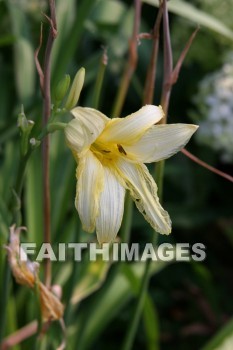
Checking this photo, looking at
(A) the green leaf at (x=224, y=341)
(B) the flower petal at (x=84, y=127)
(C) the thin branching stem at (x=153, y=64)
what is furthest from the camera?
(A) the green leaf at (x=224, y=341)

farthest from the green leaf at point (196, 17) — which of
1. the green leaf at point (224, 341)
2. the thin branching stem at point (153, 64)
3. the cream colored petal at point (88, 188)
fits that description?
the cream colored petal at point (88, 188)

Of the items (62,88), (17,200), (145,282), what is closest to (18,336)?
(145,282)

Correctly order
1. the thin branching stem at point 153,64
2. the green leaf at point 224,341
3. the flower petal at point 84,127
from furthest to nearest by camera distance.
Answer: the green leaf at point 224,341 < the thin branching stem at point 153,64 < the flower petal at point 84,127

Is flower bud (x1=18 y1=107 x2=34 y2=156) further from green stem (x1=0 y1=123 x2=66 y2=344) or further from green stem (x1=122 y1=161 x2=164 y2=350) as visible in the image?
green stem (x1=122 y1=161 x2=164 y2=350)

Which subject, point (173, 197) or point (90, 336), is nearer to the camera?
point (90, 336)

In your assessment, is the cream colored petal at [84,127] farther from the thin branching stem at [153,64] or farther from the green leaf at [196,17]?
the green leaf at [196,17]

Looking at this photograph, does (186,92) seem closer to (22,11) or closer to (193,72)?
(193,72)

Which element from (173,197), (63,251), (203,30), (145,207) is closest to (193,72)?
(203,30)
